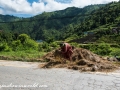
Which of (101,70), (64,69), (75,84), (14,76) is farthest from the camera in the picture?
(64,69)

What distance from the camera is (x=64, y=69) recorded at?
8.91 m

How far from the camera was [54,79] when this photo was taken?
7.24 metres

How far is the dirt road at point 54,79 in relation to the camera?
20.7 feet

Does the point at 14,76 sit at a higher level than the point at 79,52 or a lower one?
lower

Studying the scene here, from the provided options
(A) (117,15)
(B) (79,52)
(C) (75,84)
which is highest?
(A) (117,15)

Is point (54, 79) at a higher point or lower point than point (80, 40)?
higher

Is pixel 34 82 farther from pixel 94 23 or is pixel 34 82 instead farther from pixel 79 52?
pixel 94 23

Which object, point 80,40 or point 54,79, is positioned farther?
point 80,40

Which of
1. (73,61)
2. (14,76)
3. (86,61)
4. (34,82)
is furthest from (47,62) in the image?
(34,82)

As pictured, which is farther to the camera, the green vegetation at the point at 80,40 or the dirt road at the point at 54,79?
the green vegetation at the point at 80,40

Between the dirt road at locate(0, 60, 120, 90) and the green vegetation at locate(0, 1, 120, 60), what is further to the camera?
the green vegetation at locate(0, 1, 120, 60)

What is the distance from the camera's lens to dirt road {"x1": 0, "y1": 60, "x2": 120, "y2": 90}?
20.7ft

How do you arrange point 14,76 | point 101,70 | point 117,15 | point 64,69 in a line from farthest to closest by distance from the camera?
point 117,15 → point 64,69 → point 101,70 → point 14,76

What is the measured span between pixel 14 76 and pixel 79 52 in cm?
369
